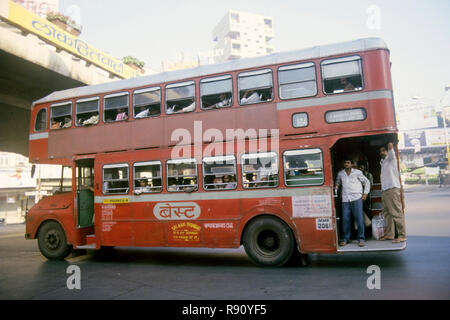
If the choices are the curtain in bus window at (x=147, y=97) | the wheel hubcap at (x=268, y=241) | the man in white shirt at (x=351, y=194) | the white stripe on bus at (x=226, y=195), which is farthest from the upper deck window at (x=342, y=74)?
the curtain in bus window at (x=147, y=97)

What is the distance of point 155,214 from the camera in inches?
318

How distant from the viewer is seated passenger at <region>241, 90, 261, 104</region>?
7.41 m

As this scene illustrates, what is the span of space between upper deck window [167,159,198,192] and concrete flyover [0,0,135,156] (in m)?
8.25

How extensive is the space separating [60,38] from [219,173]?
1389 centimetres

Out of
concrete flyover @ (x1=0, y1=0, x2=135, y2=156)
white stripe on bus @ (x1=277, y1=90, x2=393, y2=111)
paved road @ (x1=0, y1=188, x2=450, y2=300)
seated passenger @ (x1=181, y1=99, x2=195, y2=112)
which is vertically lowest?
paved road @ (x1=0, y1=188, x2=450, y2=300)

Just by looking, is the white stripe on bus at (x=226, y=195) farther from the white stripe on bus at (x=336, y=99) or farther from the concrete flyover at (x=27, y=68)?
the concrete flyover at (x=27, y=68)

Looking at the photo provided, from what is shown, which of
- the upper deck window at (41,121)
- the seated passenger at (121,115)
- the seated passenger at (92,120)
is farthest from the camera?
the upper deck window at (41,121)

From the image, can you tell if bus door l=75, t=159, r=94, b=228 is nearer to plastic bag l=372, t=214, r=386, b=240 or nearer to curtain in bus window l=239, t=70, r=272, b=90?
curtain in bus window l=239, t=70, r=272, b=90

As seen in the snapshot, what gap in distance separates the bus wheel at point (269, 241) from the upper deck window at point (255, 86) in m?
2.61

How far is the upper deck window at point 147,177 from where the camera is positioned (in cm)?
811

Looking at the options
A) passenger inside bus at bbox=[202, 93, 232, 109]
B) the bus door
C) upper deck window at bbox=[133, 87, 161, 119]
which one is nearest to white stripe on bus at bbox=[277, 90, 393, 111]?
passenger inside bus at bbox=[202, 93, 232, 109]

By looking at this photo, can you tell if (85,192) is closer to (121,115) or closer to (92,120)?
(92,120)

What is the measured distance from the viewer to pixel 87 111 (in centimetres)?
910

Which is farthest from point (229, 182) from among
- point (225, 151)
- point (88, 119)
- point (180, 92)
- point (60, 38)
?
point (60, 38)
